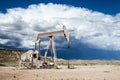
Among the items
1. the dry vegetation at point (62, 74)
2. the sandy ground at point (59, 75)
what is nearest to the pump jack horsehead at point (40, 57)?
the dry vegetation at point (62, 74)

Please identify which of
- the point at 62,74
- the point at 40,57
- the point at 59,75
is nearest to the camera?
the point at 59,75

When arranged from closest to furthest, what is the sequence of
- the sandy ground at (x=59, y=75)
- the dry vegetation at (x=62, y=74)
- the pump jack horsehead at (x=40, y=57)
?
the sandy ground at (x=59, y=75)
the dry vegetation at (x=62, y=74)
the pump jack horsehead at (x=40, y=57)

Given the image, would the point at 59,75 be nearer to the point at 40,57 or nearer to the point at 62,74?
the point at 62,74

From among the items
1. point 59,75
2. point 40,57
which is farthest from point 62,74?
point 40,57

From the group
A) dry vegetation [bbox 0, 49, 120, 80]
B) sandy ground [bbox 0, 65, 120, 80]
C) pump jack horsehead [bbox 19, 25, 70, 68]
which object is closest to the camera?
sandy ground [bbox 0, 65, 120, 80]

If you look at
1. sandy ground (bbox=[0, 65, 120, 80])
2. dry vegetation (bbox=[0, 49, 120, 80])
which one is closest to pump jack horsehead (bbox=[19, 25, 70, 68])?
dry vegetation (bbox=[0, 49, 120, 80])

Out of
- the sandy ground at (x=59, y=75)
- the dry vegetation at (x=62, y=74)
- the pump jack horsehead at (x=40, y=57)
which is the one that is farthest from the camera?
the pump jack horsehead at (x=40, y=57)

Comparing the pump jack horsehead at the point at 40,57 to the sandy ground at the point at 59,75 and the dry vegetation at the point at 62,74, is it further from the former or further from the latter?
the sandy ground at the point at 59,75

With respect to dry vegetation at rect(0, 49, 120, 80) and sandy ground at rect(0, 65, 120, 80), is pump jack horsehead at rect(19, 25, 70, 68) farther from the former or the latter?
sandy ground at rect(0, 65, 120, 80)

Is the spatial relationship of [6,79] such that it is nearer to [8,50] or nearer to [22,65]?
[22,65]

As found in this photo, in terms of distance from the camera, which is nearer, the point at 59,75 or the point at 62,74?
the point at 59,75

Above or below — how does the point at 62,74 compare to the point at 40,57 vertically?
Answer: below

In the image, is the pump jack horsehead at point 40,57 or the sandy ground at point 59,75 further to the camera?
the pump jack horsehead at point 40,57

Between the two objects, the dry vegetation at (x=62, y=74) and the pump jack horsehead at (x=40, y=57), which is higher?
the pump jack horsehead at (x=40, y=57)
